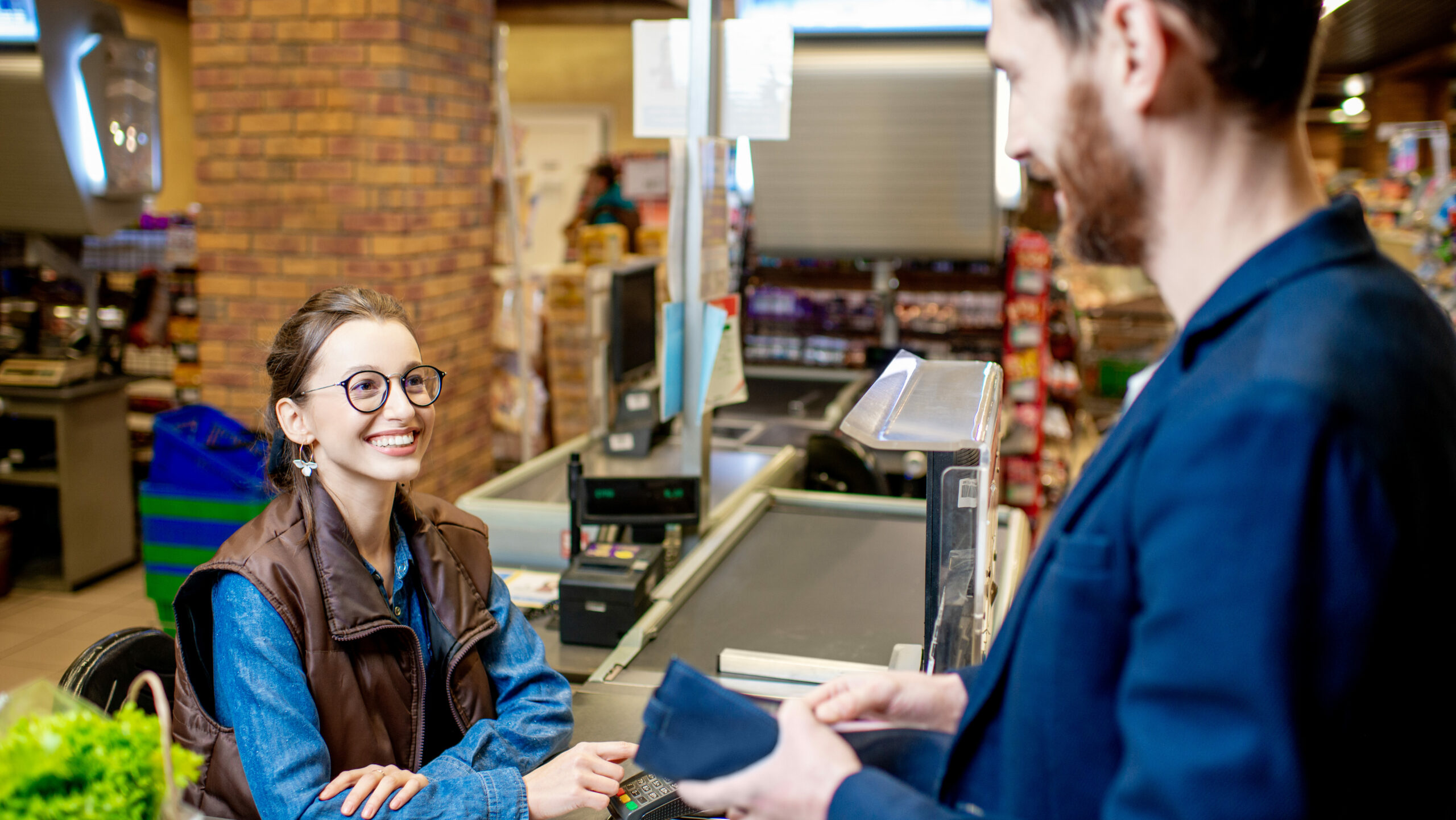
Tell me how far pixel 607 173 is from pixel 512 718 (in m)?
6.81

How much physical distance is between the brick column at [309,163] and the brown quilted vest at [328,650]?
2.92 metres

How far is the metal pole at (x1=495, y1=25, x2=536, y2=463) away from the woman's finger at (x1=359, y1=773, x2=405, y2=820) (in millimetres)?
3996

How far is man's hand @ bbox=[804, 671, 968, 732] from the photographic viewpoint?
1050 mm

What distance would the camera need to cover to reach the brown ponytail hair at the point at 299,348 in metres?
1.72

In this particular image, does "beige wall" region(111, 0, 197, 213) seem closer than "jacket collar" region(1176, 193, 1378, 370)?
No

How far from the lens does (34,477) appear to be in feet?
17.0

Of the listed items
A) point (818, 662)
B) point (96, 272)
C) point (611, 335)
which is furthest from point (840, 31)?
point (96, 272)

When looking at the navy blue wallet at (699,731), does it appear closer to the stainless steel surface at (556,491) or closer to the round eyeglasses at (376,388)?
the round eyeglasses at (376,388)

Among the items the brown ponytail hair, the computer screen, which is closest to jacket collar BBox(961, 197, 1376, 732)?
the brown ponytail hair

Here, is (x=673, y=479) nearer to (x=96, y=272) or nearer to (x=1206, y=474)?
(x=1206, y=474)

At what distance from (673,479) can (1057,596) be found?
6.75ft

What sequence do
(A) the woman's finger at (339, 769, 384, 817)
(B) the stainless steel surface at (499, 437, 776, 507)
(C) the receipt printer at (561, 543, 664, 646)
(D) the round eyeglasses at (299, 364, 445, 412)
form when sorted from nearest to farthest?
(A) the woman's finger at (339, 769, 384, 817), (D) the round eyeglasses at (299, 364, 445, 412), (C) the receipt printer at (561, 543, 664, 646), (B) the stainless steel surface at (499, 437, 776, 507)

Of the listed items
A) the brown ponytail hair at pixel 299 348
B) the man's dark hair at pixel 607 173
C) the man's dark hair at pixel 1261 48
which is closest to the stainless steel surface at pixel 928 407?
the man's dark hair at pixel 1261 48

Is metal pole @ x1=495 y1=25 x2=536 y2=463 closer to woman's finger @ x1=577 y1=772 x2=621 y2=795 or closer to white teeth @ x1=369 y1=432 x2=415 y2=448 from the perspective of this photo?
white teeth @ x1=369 y1=432 x2=415 y2=448
